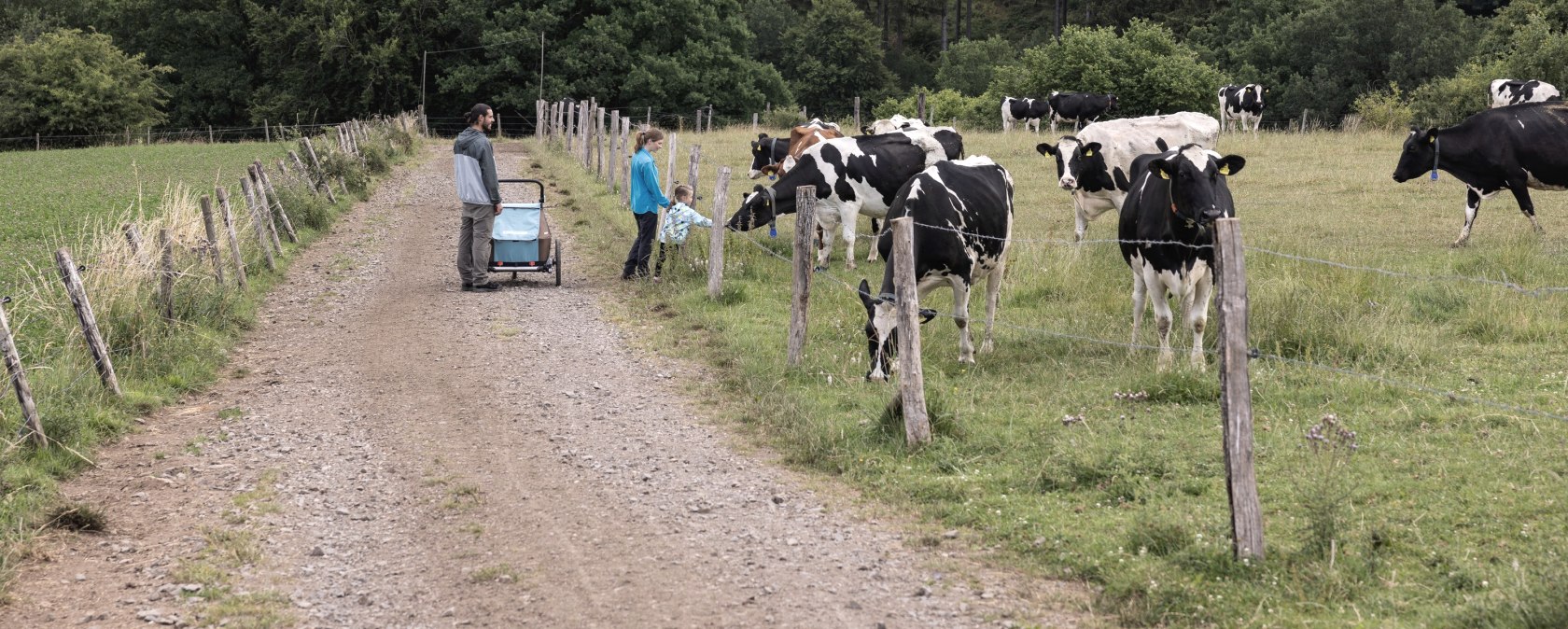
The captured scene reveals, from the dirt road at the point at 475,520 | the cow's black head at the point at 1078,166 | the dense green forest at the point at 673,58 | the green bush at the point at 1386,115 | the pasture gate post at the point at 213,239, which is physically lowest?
the dirt road at the point at 475,520

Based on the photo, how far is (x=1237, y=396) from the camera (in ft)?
18.0

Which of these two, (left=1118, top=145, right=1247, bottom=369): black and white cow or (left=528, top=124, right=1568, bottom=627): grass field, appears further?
(left=1118, top=145, right=1247, bottom=369): black and white cow

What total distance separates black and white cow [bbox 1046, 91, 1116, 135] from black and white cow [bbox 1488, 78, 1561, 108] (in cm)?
1118

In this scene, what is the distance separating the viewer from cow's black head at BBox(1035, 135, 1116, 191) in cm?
1590

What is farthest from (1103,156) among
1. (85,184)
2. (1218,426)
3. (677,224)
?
(85,184)

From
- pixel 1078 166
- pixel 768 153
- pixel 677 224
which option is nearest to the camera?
pixel 677 224

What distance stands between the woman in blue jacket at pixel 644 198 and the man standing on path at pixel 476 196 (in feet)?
4.91

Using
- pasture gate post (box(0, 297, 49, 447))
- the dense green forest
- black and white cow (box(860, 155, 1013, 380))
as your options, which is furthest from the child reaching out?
the dense green forest

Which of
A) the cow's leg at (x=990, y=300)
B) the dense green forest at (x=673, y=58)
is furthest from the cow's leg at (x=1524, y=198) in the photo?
the dense green forest at (x=673, y=58)

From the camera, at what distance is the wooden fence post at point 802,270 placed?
31.8 ft

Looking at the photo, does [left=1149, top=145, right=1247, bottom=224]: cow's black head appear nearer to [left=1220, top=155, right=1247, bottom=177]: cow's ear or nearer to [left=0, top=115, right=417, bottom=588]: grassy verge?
[left=1220, top=155, right=1247, bottom=177]: cow's ear

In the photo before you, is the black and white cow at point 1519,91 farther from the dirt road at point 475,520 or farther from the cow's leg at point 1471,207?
the dirt road at point 475,520

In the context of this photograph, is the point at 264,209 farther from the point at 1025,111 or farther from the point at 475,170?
the point at 1025,111

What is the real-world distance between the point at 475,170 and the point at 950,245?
18.6ft
